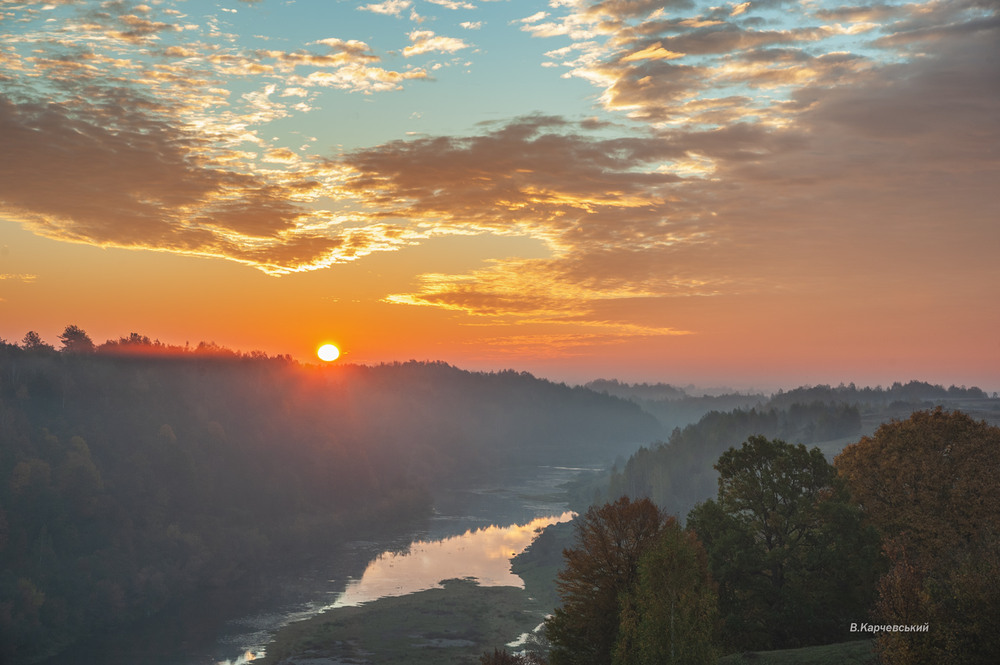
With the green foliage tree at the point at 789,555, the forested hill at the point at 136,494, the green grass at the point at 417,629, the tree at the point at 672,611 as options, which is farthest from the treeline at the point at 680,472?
the tree at the point at 672,611

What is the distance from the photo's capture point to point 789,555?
44.5 meters

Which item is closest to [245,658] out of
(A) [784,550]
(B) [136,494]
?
(A) [784,550]

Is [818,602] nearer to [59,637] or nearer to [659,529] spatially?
[659,529]

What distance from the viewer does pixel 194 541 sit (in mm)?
118375

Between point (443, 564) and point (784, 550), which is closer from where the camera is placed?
point (784, 550)

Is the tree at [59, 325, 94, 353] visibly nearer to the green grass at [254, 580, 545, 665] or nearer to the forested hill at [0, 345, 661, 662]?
the forested hill at [0, 345, 661, 662]

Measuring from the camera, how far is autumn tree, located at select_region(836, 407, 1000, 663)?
3272 centimetres

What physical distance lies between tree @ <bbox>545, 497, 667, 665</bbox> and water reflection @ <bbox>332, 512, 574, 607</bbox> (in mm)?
64590

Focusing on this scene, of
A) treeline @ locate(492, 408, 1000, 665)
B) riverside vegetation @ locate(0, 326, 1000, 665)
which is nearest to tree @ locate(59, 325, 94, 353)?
riverside vegetation @ locate(0, 326, 1000, 665)

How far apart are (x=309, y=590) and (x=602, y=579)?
258ft

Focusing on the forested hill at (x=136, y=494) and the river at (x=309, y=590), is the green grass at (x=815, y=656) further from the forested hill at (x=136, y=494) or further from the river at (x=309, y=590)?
the forested hill at (x=136, y=494)

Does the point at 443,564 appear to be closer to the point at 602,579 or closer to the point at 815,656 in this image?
the point at 602,579

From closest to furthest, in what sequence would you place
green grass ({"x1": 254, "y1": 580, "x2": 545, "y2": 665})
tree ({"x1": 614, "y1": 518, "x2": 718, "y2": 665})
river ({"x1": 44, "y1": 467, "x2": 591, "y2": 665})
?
1. tree ({"x1": 614, "y1": 518, "x2": 718, "y2": 665})
2. green grass ({"x1": 254, "y1": 580, "x2": 545, "y2": 665})
3. river ({"x1": 44, "y1": 467, "x2": 591, "y2": 665})

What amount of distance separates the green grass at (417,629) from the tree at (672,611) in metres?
A: 47.1
